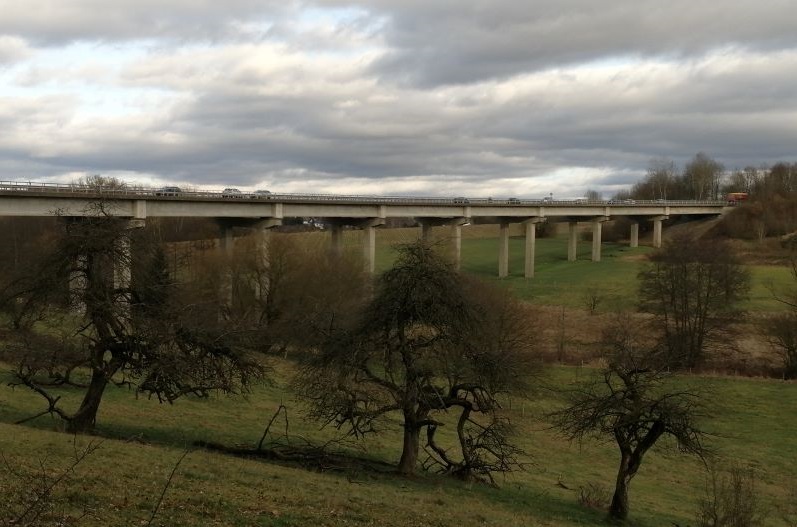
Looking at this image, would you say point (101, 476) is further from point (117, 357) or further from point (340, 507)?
point (117, 357)

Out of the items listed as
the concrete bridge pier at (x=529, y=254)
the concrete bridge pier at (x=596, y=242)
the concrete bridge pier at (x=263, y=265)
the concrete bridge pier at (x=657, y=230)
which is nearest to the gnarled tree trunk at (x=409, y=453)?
the concrete bridge pier at (x=263, y=265)

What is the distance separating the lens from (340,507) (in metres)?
15.8

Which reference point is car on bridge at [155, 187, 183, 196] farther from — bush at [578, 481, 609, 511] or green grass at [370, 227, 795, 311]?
bush at [578, 481, 609, 511]

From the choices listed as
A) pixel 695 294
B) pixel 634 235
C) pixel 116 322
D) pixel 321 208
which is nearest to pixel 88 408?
pixel 116 322

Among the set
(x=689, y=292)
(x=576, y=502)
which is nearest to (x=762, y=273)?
(x=689, y=292)

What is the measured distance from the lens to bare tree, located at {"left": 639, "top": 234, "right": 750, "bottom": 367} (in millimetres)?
55500

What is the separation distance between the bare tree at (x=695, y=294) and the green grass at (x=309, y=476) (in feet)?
41.4

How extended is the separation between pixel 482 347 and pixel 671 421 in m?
6.01

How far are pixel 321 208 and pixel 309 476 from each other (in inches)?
2405

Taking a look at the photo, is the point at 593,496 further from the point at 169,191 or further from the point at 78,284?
the point at 169,191

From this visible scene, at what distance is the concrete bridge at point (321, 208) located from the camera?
2141 inches

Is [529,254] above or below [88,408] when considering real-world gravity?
above

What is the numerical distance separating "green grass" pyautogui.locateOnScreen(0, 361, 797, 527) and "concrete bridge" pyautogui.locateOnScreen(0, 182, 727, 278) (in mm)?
7976

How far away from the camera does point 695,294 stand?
56594mm
